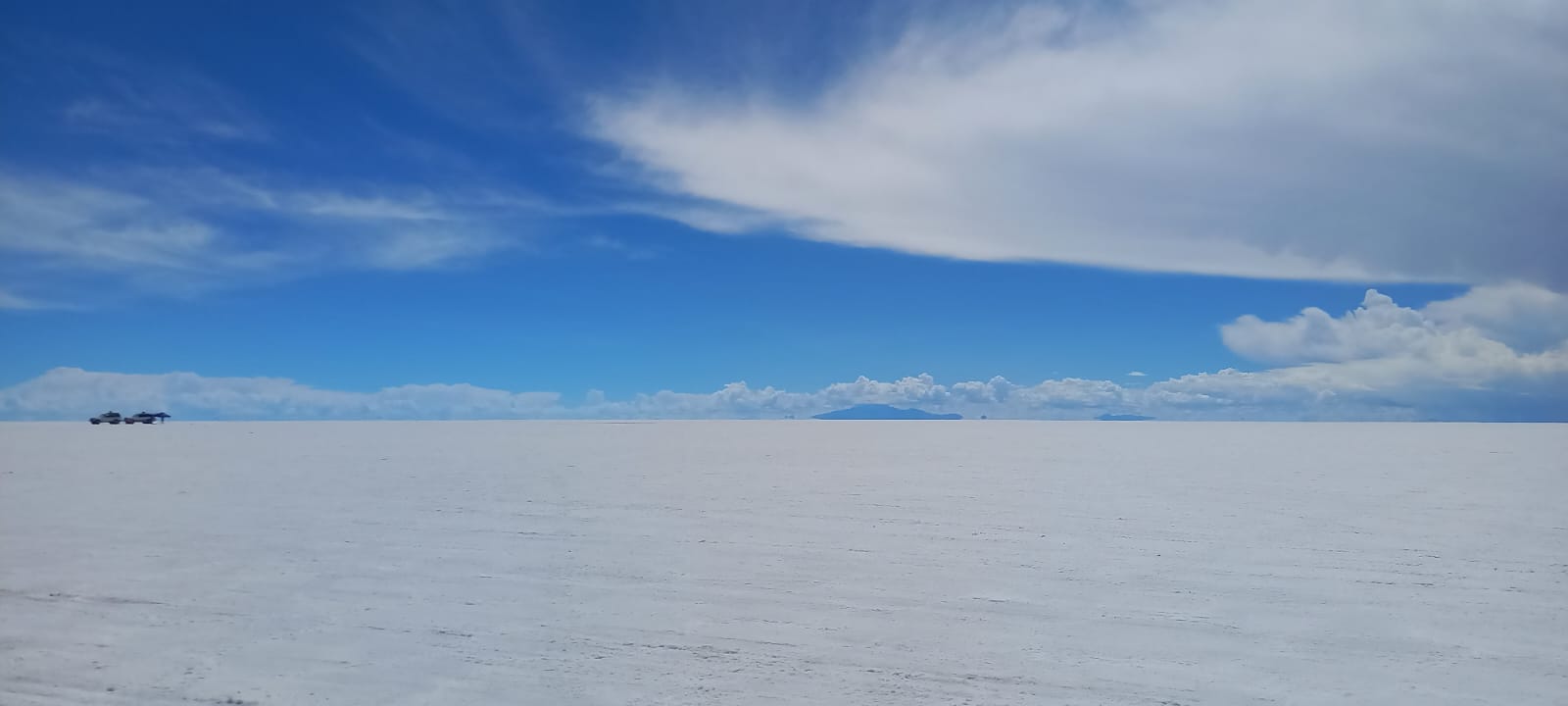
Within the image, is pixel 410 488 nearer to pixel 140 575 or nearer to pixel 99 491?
pixel 99 491

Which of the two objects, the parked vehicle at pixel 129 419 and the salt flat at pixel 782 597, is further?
the parked vehicle at pixel 129 419

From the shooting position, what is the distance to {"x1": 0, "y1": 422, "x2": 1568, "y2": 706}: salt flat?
6.42 meters

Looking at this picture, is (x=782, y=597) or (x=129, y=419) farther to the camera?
(x=129, y=419)

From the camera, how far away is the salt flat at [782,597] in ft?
21.1

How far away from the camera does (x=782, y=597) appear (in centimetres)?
868

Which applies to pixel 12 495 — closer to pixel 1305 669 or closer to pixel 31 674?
pixel 31 674

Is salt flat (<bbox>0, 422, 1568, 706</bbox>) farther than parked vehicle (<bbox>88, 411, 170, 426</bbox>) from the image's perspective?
No

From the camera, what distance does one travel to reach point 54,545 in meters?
11.6

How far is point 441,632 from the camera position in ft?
24.8

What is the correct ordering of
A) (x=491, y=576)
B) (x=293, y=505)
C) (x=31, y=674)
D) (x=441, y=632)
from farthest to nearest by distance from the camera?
(x=293, y=505)
(x=491, y=576)
(x=441, y=632)
(x=31, y=674)

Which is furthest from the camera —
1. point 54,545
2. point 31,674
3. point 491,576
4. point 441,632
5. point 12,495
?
point 12,495

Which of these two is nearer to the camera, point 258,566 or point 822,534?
point 258,566

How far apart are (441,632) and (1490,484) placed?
74.2ft

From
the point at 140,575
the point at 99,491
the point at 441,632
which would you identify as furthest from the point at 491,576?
the point at 99,491
